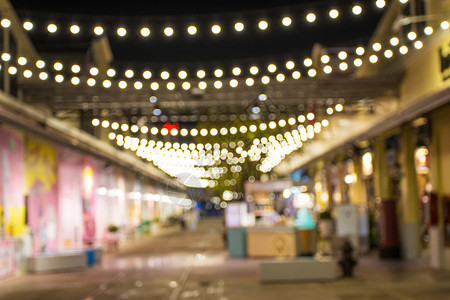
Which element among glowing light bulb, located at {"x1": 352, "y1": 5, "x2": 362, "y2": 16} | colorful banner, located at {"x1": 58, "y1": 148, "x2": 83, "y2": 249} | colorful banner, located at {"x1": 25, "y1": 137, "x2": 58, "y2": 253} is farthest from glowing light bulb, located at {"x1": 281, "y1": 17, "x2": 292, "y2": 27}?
colorful banner, located at {"x1": 58, "y1": 148, "x2": 83, "y2": 249}

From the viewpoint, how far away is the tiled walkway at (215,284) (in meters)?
13.5

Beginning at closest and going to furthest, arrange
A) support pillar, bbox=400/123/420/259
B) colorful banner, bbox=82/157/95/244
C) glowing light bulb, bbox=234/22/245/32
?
glowing light bulb, bbox=234/22/245/32, support pillar, bbox=400/123/420/259, colorful banner, bbox=82/157/95/244

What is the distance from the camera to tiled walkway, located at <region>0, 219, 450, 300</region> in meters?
13.5

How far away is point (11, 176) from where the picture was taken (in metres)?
19.8

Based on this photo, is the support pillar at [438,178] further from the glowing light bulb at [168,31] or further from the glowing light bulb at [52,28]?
the glowing light bulb at [52,28]

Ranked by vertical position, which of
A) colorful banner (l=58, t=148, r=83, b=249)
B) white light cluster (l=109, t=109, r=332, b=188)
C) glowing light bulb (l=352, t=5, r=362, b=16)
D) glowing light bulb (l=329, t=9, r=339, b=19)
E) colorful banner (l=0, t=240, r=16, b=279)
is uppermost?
glowing light bulb (l=352, t=5, r=362, b=16)

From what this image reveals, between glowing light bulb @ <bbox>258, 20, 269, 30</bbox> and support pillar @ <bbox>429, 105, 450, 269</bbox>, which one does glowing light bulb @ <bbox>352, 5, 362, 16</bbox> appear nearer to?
glowing light bulb @ <bbox>258, 20, 269, 30</bbox>

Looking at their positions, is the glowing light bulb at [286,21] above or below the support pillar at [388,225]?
above

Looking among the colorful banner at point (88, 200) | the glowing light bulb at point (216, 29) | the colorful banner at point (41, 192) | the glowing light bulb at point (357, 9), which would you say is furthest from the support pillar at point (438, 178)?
the colorful banner at point (88, 200)

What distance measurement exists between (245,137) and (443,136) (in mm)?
17012

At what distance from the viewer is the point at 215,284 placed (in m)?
15.7

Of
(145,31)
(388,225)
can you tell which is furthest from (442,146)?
(145,31)

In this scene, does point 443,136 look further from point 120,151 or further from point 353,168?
point 120,151

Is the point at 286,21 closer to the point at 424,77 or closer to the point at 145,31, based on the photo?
the point at 145,31
